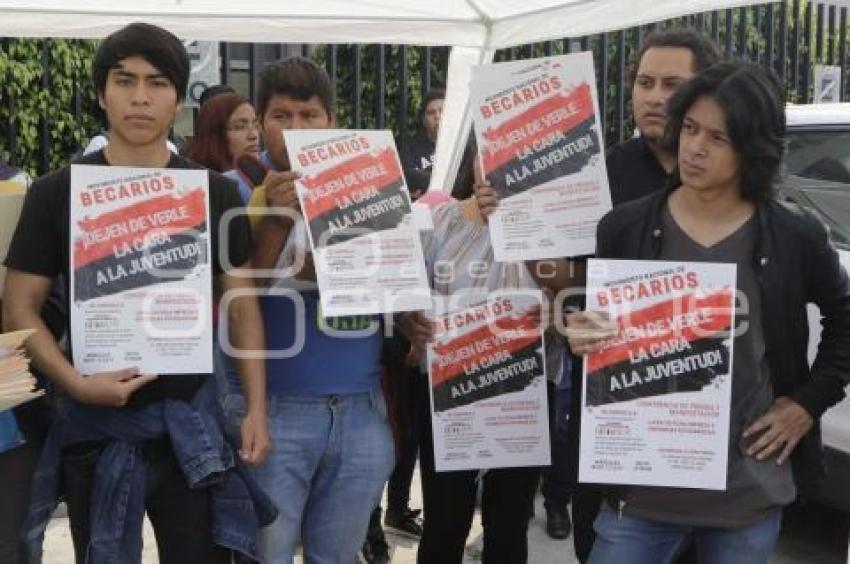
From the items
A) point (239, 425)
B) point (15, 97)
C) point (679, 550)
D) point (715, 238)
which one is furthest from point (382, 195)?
point (15, 97)

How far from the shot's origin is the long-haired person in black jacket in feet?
7.61

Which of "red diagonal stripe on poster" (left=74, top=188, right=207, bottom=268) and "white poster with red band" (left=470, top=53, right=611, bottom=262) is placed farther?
"white poster with red band" (left=470, top=53, right=611, bottom=262)

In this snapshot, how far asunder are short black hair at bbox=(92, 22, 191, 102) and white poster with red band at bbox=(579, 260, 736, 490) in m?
1.03

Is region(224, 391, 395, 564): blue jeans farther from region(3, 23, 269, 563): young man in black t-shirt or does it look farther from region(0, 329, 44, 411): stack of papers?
region(0, 329, 44, 411): stack of papers

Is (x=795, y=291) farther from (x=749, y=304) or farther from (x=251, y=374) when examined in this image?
(x=251, y=374)

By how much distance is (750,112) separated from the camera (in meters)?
2.30

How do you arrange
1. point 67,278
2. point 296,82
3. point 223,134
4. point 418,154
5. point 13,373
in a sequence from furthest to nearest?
point 418,154, point 223,134, point 296,82, point 67,278, point 13,373

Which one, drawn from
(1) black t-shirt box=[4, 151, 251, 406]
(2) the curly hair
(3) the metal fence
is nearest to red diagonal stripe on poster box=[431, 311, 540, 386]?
(1) black t-shirt box=[4, 151, 251, 406]

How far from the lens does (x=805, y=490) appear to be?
2.42 m

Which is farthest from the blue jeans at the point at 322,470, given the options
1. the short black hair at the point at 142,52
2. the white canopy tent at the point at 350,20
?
the white canopy tent at the point at 350,20

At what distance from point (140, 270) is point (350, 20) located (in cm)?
217

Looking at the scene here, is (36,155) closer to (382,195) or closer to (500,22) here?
(500,22)

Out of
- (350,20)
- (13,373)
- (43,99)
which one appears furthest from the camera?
(43,99)

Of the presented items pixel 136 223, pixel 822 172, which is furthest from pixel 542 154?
pixel 822 172
